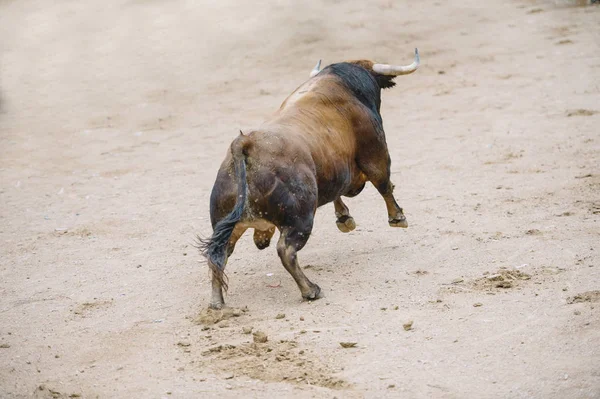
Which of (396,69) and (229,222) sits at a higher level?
(396,69)

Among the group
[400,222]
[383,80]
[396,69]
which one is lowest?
[400,222]

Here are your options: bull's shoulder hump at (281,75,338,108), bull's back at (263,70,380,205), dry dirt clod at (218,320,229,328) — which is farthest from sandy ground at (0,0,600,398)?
bull's shoulder hump at (281,75,338,108)

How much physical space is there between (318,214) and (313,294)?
7.91 feet

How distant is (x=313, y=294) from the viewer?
655cm

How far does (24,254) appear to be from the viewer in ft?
27.3

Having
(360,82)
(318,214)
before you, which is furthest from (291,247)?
(318,214)

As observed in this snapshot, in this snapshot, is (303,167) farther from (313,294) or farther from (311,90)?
(311,90)

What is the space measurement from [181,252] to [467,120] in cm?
503

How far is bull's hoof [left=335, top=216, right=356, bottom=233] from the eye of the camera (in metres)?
7.83

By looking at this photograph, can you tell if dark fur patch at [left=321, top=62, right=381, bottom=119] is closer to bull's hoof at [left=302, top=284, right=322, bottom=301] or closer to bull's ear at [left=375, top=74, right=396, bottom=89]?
bull's ear at [left=375, top=74, right=396, bottom=89]

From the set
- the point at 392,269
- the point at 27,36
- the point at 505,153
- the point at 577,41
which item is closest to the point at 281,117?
the point at 392,269

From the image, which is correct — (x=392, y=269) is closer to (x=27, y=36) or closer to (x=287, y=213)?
(x=287, y=213)

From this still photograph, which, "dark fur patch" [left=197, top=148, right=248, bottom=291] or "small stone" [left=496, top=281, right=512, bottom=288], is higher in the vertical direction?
"dark fur patch" [left=197, top=148, right=248, bottom=291]

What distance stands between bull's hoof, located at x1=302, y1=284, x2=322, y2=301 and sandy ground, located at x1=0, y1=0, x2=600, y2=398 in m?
0.10
